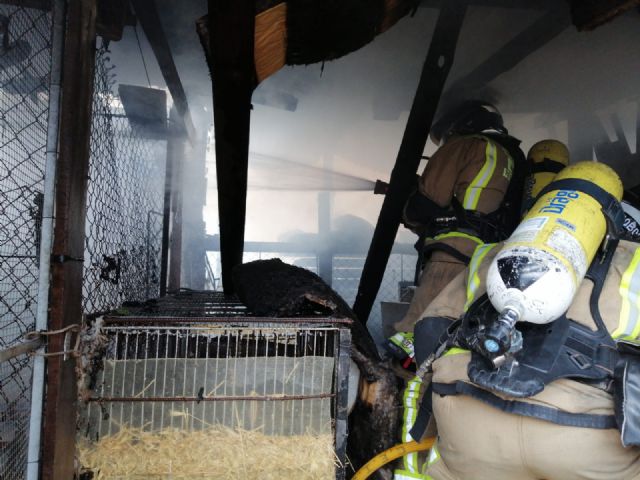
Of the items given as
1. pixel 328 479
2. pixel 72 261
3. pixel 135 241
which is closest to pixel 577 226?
pixel 328 479

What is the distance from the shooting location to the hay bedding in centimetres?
222

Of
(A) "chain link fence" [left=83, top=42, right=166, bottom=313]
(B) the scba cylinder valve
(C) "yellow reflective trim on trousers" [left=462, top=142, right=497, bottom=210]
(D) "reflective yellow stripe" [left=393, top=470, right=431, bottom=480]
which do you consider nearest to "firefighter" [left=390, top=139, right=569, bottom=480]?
(C) "yellow reflective trim on trousers" [left=462, top=142, right=497, bottom=210]

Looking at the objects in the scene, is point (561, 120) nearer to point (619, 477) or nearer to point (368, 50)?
point (368, 50)

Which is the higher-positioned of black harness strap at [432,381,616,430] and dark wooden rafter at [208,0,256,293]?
dark wooden rafter at [208,0,256,293]

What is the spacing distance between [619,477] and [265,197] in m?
→ 9.82

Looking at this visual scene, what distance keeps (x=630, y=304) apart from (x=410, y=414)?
1251mm

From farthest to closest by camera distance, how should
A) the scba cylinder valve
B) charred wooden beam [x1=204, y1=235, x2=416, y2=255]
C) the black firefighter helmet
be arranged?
1. charred wooden beam [x1=204, y1=235, x2=416, y2=255]
2. the black firefighter helmet
3. the scba cylinder valve

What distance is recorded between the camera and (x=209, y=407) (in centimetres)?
230

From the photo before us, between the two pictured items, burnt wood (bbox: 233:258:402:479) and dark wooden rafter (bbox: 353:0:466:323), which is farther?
dark wooden rafter (bbox: 353:0:466:323)

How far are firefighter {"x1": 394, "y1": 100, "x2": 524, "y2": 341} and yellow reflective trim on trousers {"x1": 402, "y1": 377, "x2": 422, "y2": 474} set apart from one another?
0.96 metres

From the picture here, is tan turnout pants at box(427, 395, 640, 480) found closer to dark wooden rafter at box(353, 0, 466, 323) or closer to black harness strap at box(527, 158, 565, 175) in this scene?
black harness strap at box(527, 158, 565, 175)

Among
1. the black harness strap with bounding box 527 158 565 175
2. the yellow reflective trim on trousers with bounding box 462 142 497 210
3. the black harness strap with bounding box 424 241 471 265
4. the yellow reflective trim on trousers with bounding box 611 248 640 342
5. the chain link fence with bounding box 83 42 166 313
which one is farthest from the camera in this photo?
the black harness strap with bounding box 527 158 565 175

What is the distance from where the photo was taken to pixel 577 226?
6.29 feet

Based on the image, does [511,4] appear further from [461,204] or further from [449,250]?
[449,250]
